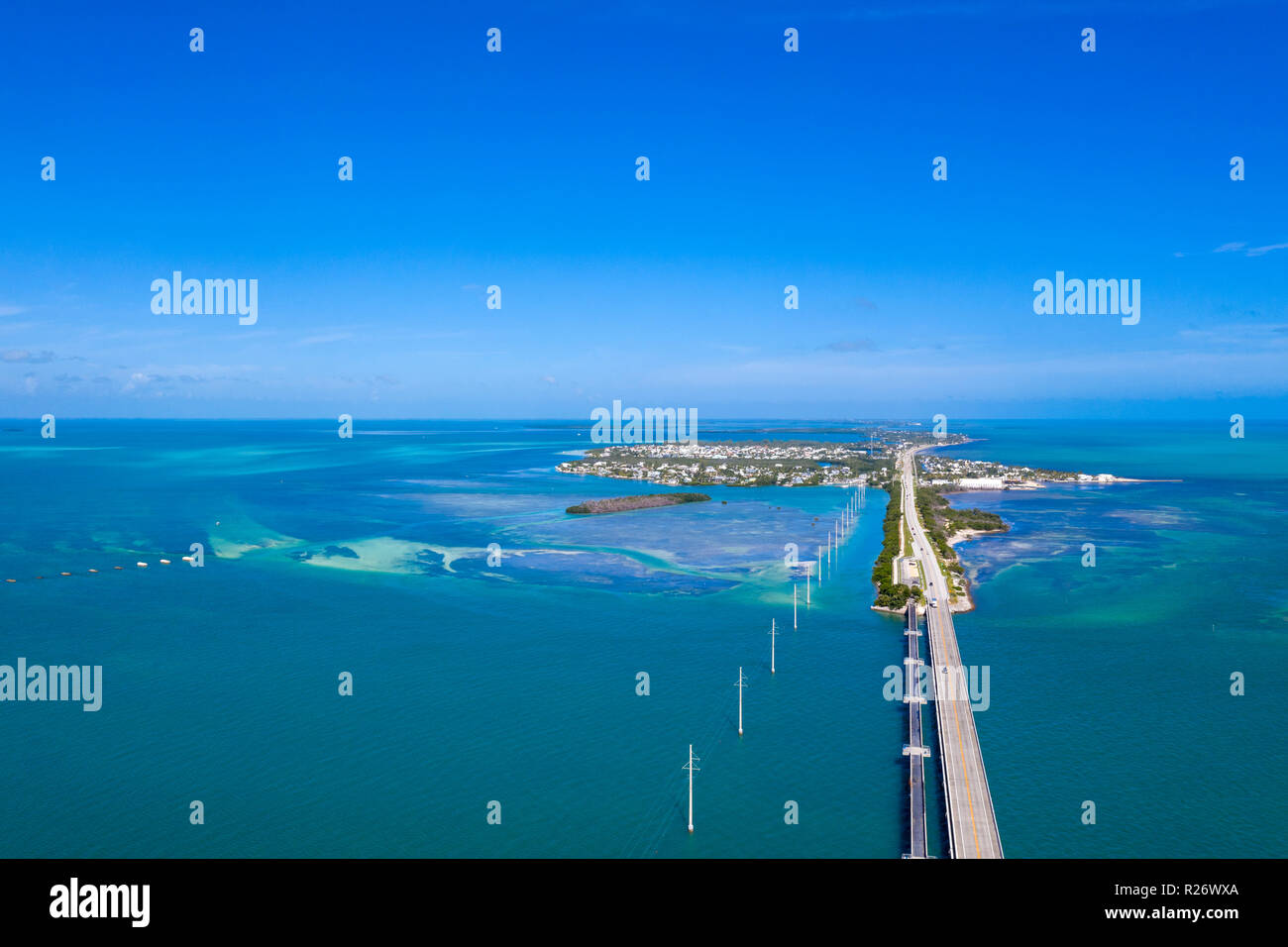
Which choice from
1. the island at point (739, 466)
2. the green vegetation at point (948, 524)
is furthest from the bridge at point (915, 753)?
the island at point (739, 466)

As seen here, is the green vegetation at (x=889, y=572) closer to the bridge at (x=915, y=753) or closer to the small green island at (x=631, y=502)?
the bridge at (x=915, y=753)

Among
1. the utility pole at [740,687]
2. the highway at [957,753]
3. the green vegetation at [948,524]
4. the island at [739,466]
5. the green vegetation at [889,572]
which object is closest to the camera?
the highway at [957,753]

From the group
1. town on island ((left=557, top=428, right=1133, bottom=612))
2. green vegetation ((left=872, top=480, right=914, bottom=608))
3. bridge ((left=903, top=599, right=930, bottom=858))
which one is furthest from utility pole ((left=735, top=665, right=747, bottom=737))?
town on island ((left=557, top=428, right=1133, bottom=612))

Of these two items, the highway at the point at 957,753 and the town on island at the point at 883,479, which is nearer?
the highway at the point at 957,753

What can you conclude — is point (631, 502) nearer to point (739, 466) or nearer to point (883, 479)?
point (883, 479)

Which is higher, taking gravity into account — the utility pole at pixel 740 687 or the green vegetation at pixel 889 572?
the green vegetation at pixel 889 572

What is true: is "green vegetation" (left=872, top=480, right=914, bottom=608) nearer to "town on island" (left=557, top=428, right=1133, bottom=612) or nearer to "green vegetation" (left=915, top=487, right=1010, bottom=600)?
"town on island" (left=557, top=428, right=1133, bottom=612)

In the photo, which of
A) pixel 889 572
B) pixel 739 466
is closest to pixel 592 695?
pixel 889 572
